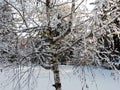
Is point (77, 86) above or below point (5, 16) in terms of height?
below

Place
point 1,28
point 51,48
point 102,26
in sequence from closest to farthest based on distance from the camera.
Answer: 1. point 102,26
2. point 1,28
3. point 51,48

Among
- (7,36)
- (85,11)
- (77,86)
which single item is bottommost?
(77,86)

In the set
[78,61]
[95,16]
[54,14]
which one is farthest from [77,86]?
[95,16]

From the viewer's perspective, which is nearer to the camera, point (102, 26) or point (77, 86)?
point (102, 26)

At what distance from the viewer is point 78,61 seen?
16.3ft

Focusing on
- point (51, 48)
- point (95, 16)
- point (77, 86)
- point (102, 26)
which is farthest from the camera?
point (77, 86)

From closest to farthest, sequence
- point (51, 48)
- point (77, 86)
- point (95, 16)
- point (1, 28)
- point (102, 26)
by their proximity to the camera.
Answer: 1. point (95, 16)
2. point (102, 26)
3. point (1, 28)
4. point (51, 48)
5. point (77, 86)

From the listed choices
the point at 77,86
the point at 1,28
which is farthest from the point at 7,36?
the point at 77,86

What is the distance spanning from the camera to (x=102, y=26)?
4.19 meters

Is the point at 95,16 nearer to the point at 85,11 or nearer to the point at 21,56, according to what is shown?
the point at 85,11

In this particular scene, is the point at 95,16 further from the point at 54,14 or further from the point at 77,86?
the point at 77,86

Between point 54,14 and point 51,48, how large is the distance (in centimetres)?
65

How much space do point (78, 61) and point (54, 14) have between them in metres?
→ 0.96

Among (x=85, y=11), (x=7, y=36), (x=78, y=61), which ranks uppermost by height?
(x=85, y=11)
